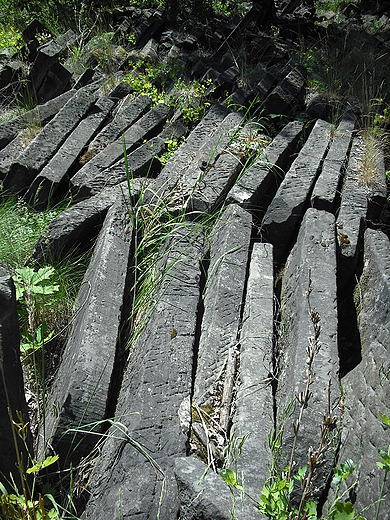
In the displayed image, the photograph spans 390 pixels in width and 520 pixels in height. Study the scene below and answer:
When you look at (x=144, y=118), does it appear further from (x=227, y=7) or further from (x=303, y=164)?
(x=227, y=7)

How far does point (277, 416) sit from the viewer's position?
235 centimetres

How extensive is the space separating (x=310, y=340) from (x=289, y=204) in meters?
1.94

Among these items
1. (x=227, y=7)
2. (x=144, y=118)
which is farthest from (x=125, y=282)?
(x=227, y=7)

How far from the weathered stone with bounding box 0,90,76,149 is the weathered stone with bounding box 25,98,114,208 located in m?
0.43

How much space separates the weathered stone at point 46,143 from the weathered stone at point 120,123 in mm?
305

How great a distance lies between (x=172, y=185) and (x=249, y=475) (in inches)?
89.4

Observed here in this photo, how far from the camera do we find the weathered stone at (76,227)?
11.7 ft

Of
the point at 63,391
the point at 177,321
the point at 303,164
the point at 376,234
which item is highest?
the point at 303,164

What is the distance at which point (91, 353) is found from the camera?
260cm

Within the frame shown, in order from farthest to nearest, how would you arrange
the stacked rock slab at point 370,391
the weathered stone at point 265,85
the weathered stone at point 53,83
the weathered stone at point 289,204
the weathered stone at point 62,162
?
the weathered stone at point 53,83, the weathered stone at point 265,85, the weathered stone at point 62,162, the weathered stone at point 289,204, the stacked rock slab at point 370,391

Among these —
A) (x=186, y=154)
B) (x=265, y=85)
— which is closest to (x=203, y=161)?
(x=186, y=154)

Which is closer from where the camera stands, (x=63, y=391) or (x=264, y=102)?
(x=63, y=391)

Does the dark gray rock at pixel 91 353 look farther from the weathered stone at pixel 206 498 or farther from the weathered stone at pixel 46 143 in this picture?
the weathered stone at pixel 46 143

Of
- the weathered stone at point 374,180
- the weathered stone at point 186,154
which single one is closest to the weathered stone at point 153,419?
the weathered stone at point 186,154
